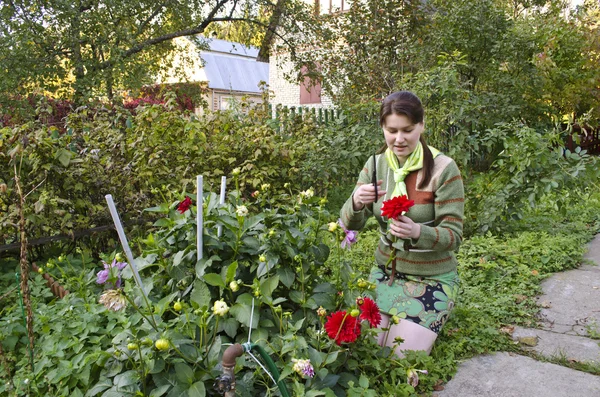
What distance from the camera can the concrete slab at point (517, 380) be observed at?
1925 millimetres

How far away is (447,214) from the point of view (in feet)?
6.97

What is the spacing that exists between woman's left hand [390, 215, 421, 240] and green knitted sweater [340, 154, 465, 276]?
0.04 meters

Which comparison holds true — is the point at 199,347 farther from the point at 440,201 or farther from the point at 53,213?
the point at 53,213

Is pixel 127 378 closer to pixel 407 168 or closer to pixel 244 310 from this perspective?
pixel 244 310

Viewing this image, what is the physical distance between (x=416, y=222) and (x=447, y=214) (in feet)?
0.50

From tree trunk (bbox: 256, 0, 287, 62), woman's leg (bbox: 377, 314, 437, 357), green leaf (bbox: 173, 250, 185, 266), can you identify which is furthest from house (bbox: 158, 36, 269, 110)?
green leaf (bbox: 173, 250, 185, 266)

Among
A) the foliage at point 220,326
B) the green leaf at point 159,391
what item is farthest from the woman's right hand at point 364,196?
the green leaf at point 159,391

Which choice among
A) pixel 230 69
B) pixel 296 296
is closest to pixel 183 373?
pixel 296 296

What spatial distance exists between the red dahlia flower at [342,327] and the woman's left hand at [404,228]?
21.3 inches

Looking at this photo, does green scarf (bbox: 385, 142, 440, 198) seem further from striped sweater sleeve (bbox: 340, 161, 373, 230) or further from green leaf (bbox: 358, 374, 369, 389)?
green leaf (bbox: 358, 374, 369, 389)

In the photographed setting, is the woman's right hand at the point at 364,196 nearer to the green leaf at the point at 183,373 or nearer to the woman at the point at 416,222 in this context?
the woman at the point at 416,222

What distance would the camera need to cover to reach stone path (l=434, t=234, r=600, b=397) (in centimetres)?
195

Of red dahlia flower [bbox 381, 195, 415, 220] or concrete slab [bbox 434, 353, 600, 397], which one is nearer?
red dahlia flower [bbox 381, 195, 415, 220]

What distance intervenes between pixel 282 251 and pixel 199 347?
460mm
